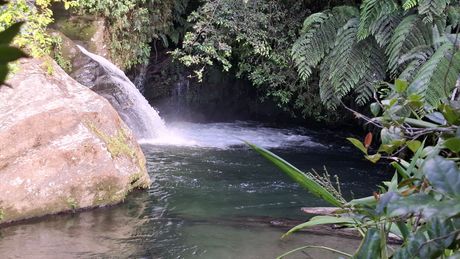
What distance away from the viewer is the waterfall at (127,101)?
267 inches

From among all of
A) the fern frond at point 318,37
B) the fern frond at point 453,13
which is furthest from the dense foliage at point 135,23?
the fern frond at point 453,13

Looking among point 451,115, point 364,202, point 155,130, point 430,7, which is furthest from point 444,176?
point 155,130

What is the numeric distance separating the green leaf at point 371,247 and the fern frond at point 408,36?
432 cm

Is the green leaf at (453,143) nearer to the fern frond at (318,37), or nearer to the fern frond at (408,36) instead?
the fern frond at (408,36)

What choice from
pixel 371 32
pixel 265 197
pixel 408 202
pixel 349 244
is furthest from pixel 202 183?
pixel 408 202

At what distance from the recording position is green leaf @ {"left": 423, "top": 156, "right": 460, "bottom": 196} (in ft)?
2.08

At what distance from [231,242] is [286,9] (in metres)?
4.88

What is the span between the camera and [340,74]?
5.62 m

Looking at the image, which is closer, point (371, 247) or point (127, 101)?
point (371, 247)

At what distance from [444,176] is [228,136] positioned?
7342mm

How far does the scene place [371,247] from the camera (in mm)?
944

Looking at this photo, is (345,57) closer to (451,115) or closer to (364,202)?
(364,202)

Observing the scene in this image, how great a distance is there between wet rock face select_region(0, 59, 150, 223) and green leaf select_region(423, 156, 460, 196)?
3.76 m

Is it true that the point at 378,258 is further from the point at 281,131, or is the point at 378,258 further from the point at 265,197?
the point at 281,131
